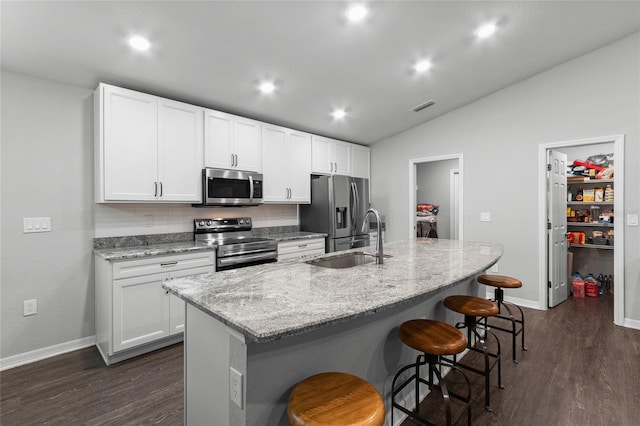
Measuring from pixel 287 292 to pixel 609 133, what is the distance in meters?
4.20

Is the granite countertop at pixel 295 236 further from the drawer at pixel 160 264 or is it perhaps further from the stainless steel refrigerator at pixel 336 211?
the drawer at pixel 160 264

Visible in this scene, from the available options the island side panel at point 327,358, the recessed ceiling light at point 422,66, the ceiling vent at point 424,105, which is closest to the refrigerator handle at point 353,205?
the ceiling vent at point 424,105

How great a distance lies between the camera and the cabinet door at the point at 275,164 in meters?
3.94

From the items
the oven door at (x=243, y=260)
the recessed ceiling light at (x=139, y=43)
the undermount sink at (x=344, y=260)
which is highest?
the recessed ceiling light at (x=139, y=43)

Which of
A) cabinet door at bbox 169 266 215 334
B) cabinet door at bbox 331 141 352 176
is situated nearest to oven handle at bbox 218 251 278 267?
cabinet door at bbox 169 266 215 334

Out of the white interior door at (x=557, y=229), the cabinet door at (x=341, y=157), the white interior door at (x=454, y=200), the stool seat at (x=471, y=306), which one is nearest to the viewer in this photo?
the stool seat at (x=471, y=306)

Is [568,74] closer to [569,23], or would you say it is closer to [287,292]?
[569,23]

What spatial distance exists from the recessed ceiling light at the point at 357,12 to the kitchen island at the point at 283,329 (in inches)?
75.3

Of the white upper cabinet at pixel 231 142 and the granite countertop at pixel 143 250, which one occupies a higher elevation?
the white upper cabinet at pixel 231 142

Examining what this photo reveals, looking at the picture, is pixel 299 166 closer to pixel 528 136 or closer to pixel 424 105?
pixel 424 105

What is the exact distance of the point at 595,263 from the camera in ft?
16.1

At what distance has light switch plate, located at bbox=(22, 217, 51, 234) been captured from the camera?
2.58 metres

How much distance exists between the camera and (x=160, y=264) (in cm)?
275

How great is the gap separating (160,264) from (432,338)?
2.34 m
